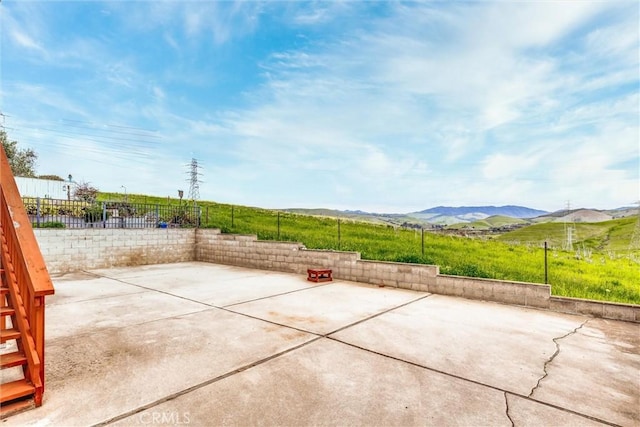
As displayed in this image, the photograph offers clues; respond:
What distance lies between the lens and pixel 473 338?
147 inches

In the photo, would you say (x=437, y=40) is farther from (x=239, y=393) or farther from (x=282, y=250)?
(x=239, y=393)

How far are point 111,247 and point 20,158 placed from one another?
88.8 feet

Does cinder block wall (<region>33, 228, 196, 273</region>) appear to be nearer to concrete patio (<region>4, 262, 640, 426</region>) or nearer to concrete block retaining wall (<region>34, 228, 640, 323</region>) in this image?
concrete block retaining wall (<region>34, 228, 640, 323</region>)

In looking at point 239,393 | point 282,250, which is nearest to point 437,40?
point 282,250

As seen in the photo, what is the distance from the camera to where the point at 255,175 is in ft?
71.5

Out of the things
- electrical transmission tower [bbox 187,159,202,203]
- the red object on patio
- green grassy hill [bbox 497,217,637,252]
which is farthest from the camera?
electrical transmission tower [bbox 187,159,202,203]

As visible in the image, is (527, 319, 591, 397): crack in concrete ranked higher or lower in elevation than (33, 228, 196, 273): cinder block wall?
lower

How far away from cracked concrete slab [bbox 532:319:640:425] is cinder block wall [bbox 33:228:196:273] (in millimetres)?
10995

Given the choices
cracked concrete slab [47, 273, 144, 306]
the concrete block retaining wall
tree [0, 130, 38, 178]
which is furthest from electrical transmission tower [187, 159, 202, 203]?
cracked concrete slab [47, 273, 144, 306]

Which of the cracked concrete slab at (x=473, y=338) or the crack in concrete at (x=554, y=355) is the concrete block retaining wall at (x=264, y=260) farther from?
the crack in concrete at (x=554, y=355)

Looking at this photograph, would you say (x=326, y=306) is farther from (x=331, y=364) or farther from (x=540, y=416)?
(x=540, y=416)

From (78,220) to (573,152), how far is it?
20.2 m

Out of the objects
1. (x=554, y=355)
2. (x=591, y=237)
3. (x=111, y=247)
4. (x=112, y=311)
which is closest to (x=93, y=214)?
(x=111, y=247)

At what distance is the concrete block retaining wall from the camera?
5199mm
